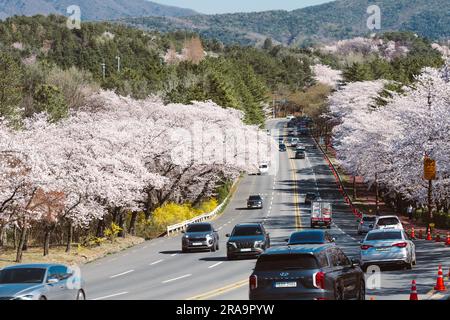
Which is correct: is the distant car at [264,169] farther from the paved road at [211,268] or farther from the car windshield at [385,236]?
the car windshield at [385,236]

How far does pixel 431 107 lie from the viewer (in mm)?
58062

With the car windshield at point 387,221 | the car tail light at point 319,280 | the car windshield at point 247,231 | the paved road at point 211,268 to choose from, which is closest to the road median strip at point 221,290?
the paved road at point 211,268

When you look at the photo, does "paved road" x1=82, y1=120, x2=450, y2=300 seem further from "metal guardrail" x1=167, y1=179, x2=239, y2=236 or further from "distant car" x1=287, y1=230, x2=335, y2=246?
"distant car" x1=287, y1=230, x2=335, y2=246

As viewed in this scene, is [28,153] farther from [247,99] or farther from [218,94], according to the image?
[247,99]

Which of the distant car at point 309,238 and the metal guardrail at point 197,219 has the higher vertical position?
the distant car at point 309,238

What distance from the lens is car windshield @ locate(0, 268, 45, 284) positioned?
20.2 metres

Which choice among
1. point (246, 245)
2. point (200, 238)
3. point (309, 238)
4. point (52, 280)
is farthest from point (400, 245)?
point (200, 238)

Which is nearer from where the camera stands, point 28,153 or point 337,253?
→ point 337,253

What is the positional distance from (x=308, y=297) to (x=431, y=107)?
4165 centimetres

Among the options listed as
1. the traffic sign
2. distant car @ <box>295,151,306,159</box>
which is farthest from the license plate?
distant car @ <box>295,151,306,159</box>

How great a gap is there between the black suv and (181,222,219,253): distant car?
27.0m

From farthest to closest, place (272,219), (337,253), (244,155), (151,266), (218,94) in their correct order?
(218,94)
(244,155)
(272,219)
(151,266)
(337,253)

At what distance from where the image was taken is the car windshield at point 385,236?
107 ft
